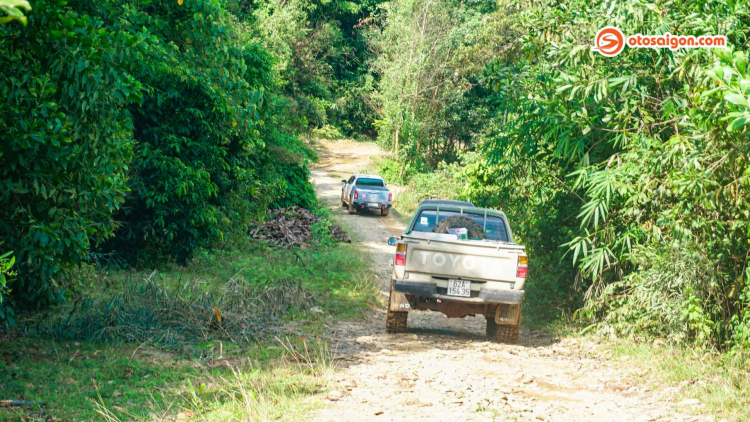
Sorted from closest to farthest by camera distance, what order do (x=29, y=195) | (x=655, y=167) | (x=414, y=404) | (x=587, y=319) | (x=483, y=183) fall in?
(x=414, y=404), (x=29, y=195), (x=655, y=167), (x=587, y=319), (x=483, y=183)

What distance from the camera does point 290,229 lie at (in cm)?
2088

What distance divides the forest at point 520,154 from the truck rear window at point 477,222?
1.22 m

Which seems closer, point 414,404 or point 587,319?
point 414,404

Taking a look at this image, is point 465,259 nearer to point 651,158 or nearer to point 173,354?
point 651,158

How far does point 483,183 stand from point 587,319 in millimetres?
10745

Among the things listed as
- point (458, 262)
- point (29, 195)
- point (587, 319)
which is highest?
point (29, 195)

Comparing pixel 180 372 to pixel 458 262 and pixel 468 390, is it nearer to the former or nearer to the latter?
pixel 468 390

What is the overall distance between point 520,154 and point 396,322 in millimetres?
3816

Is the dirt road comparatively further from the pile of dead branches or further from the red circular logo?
the pile of dead branches

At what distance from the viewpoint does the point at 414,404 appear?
6488 millimetres

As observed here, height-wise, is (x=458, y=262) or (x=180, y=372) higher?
(x=458, y=262)

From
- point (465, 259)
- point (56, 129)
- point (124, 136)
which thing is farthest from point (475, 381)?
point (124, 136)

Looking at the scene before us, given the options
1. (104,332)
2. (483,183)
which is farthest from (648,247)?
(483,183)

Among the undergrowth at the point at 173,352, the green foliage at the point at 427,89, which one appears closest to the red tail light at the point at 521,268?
the undergrowth at the point at 173,352
